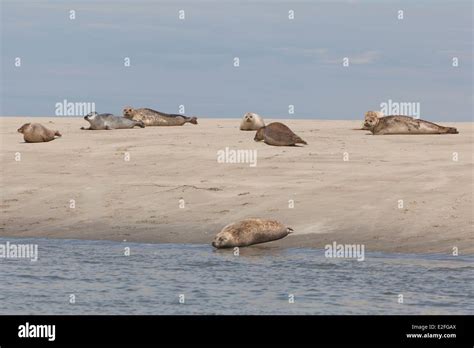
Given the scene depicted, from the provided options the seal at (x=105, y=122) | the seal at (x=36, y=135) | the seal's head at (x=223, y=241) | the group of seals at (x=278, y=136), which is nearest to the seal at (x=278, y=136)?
the group of seals at (x=278, y=136)

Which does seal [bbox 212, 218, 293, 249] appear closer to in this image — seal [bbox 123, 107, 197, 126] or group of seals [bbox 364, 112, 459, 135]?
group of seals [bbox 364, 112, 459, 135]

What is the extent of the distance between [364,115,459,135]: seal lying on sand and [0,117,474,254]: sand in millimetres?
1658

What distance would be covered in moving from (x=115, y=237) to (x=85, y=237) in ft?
1.86

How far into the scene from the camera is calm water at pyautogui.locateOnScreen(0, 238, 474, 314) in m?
13.2

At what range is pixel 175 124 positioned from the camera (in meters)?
32.9

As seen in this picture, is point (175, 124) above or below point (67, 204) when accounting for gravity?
above

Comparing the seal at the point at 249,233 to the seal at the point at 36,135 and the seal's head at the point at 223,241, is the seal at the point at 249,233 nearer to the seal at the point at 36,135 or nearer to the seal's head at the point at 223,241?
the seal's head at the point at 223,241

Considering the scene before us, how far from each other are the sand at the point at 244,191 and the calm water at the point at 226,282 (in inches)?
40.4

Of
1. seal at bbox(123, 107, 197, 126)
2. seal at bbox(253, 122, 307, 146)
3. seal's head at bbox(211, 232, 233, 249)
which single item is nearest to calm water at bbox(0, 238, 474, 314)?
seal's head at bbox(211, 232, 233, 249)

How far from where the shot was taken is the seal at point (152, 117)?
107 ft

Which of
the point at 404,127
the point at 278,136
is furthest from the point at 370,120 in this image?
the point at 278,136
